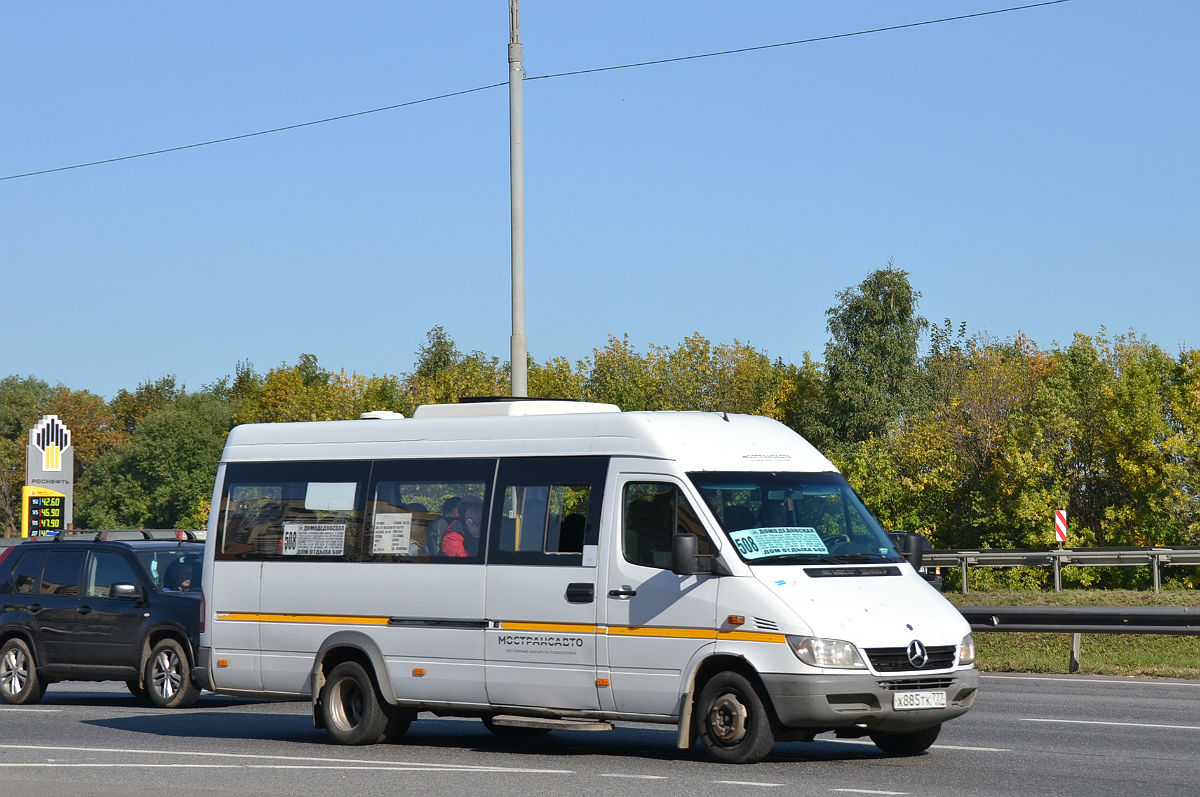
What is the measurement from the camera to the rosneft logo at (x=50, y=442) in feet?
213

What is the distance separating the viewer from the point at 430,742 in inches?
551

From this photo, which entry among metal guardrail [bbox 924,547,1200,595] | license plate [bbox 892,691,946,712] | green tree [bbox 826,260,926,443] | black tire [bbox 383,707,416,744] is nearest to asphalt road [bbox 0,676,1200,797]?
black tire [bbox 383,707,416,744]

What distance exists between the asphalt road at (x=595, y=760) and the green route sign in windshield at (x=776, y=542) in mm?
1493

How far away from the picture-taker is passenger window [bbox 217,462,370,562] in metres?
14.0

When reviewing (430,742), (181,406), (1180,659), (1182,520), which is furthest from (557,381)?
(430,742)

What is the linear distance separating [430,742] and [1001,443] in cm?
5909

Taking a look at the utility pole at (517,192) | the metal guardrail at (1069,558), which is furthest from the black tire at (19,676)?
the metal guardrail at (1069,558)

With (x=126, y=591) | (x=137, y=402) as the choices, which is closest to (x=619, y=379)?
(x=137, y=402)

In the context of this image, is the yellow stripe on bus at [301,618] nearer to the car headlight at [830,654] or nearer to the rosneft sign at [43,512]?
the car headlight at [830,654]

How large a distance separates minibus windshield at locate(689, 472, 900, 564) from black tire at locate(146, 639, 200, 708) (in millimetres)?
8387

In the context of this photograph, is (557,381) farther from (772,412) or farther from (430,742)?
(430,742)

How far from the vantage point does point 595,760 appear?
1228 centimetres

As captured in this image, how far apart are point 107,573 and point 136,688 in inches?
60.7

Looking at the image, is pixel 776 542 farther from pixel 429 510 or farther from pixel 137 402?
pixel 137 402
